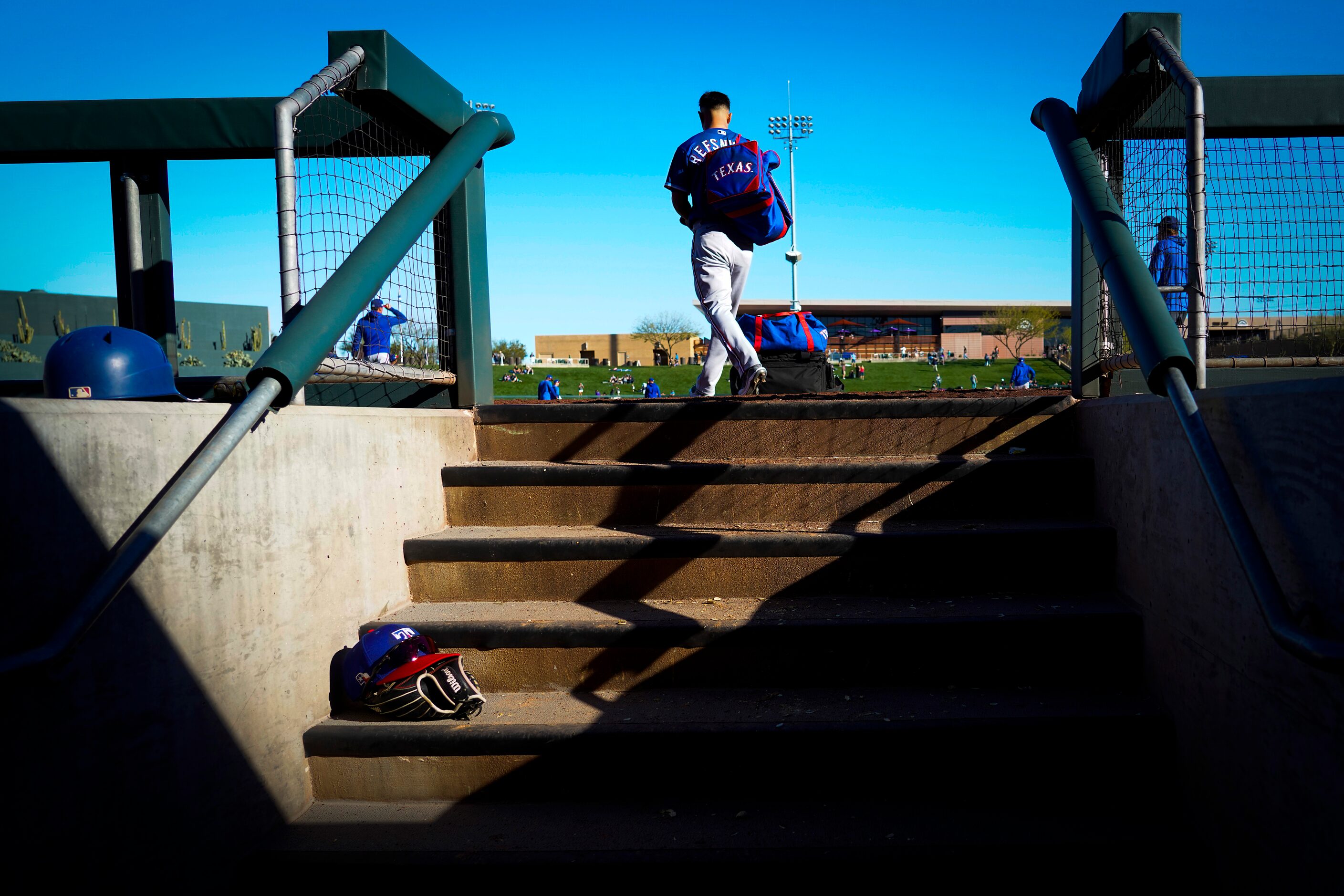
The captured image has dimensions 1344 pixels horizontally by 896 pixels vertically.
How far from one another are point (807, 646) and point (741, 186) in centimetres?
298

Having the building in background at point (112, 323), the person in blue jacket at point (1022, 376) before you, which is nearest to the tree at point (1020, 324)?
the person in blue jacket at point (1022, 376)

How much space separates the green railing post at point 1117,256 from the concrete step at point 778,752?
1.00m

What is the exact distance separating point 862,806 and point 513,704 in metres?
1.09

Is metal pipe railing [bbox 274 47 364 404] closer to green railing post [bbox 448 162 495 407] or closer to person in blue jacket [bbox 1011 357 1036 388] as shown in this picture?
green railing post [bbox 448 162 495 407]

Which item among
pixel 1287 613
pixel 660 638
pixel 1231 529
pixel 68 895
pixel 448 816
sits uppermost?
pixel 1231 529

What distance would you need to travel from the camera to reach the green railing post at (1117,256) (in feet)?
6.00


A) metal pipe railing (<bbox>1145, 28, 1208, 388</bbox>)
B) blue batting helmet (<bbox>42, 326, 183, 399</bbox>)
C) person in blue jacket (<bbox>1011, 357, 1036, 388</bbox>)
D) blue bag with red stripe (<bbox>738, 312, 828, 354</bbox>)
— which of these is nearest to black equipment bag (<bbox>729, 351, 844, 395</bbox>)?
blue bag with red stripe (<bbox>738, 312, 828, 354</bbox>)

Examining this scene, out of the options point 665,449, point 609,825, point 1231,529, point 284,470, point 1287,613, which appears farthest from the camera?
point 665,449

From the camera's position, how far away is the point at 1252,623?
1.70 metres

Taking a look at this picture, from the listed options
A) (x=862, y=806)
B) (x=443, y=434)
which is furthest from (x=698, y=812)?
(x=443, y=434)

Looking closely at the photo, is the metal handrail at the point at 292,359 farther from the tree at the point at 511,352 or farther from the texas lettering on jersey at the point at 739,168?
the tree at the point at 511,352

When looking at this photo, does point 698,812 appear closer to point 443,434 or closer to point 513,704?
point 513,704

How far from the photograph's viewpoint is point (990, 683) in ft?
7.59

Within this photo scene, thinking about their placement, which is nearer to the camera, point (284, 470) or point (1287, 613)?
point (1287, 613)
